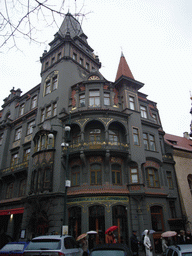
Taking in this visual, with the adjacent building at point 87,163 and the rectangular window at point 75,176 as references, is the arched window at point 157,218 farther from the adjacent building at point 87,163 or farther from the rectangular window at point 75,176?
the rectangular window at point 75,176

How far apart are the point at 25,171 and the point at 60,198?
25.9ft

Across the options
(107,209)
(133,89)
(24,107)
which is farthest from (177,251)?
(24,107)

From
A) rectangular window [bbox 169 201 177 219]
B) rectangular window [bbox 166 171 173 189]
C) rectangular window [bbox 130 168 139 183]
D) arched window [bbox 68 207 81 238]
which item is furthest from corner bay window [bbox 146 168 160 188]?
arched window [bbox 68 207 81 238]

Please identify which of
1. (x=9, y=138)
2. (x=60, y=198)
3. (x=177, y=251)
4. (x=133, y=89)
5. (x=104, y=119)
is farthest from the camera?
(x=9, y=138)

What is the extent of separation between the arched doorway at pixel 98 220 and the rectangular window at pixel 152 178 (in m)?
6.32

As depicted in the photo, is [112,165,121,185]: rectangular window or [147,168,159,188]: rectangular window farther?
[147,168,159,188]: rectangular window

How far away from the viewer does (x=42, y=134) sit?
2375 cm

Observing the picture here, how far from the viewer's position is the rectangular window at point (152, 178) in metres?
22.4

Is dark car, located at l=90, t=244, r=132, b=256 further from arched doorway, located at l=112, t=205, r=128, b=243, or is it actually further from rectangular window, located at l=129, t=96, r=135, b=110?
rectangular window, located at l=129, t=96, r=135, b=110

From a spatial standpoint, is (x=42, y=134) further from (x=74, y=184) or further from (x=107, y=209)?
(x=107, y=209)

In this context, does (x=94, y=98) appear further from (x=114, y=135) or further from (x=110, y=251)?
(x=110, y=251)

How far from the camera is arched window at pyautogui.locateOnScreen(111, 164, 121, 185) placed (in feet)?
68.2

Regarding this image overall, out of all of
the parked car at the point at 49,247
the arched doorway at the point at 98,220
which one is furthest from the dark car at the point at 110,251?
the arched doorway at the point at 98,220

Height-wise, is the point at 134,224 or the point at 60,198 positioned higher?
the point at 60,198
